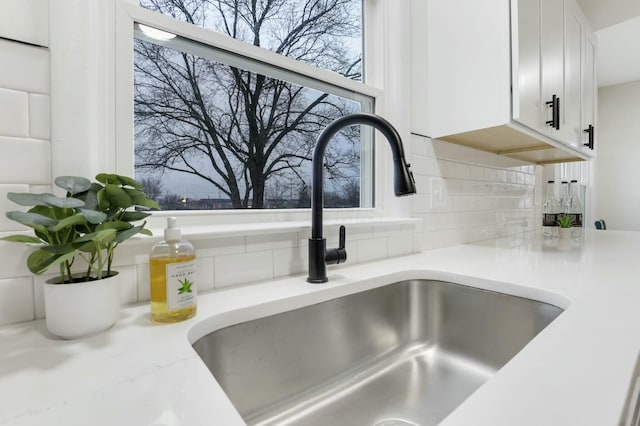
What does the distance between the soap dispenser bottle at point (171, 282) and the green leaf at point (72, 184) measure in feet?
0.45

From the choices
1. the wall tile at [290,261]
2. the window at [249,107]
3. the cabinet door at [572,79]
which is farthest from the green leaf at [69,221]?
the cabinet door at [572,79]

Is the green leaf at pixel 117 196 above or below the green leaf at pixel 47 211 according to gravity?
above

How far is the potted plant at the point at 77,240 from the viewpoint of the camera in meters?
0.42

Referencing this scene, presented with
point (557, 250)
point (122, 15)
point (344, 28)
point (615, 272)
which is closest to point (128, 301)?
point (122, 15)

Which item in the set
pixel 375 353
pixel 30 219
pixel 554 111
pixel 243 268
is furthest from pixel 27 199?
pixel 554 111

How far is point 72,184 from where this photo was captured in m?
0.47

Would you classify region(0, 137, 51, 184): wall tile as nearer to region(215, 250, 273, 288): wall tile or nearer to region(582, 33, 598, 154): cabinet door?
region(215, 250, 273, 288): wall tile

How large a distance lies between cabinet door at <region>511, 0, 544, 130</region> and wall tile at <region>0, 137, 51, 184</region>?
1317 mm

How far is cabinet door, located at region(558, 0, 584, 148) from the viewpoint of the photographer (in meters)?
1.48

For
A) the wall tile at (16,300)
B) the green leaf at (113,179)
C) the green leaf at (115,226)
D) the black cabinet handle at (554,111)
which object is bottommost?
the wall tile at (16,300)

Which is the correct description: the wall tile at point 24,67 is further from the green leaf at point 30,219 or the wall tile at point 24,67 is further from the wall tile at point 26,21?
the green leaf at point 30,219

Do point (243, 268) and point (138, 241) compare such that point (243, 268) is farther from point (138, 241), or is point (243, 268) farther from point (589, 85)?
point (589, 85)

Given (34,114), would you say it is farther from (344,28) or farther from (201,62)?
(344,28)

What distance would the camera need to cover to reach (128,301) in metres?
0.60
